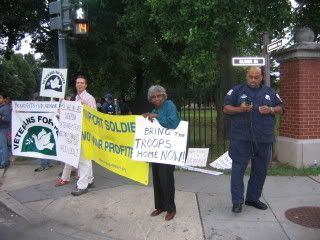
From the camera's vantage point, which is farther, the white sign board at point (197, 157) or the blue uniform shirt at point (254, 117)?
the white sign board at point (197, 157)

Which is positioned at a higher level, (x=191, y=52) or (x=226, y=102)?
(x=191, y=52)

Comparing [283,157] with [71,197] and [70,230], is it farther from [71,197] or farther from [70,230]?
[70,230]

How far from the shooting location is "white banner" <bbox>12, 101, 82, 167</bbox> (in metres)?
7.66

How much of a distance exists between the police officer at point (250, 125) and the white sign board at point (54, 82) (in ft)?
11.2

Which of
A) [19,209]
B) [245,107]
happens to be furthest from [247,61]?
[19,209]

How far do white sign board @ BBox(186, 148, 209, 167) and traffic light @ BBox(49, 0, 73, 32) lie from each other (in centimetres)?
345

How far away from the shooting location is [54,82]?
8523 millimetres

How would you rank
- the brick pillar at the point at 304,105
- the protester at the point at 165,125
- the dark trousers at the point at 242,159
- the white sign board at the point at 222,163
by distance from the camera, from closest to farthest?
the protester at the point at 165,125, the dark trousers at the point at 242,159, the brick pillar at the point at 304,105, the white sign board at the point at 222,163

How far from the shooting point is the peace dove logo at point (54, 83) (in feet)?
27.8

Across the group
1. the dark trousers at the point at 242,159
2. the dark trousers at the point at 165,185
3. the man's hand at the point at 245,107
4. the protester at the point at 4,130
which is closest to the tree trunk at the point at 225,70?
the protester at the point at 4,130

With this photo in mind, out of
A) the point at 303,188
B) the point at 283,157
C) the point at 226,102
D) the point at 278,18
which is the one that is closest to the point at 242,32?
the point at 278,18

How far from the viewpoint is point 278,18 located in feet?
36.3

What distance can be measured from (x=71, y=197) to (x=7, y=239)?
164cm

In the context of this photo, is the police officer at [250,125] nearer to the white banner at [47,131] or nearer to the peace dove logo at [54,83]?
the white banner at [47,131]
